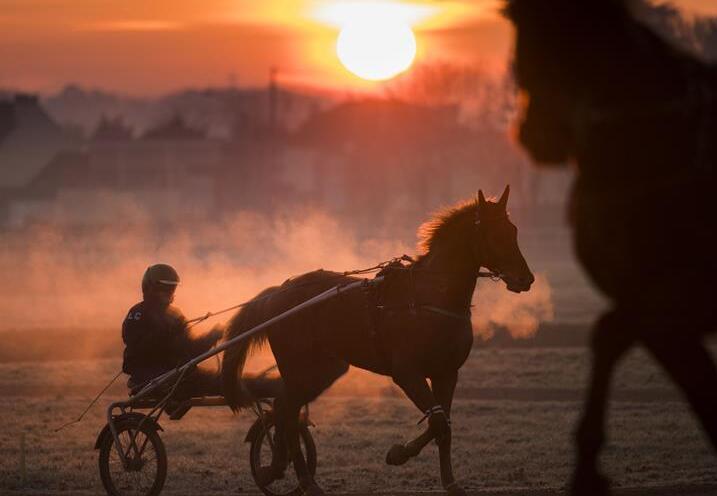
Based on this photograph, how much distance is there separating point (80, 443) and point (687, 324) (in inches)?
562

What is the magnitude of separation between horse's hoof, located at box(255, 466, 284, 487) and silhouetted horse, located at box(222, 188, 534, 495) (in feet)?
0.98

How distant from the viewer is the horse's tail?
10.6m

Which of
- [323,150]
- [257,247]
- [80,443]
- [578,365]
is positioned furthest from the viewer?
[323,150]

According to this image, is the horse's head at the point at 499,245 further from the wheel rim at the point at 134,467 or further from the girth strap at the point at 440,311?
the wheel rim at the point at 134,467

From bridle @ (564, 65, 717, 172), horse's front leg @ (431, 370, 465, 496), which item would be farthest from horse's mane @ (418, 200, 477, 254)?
bridle @ (564, 65, 717, 172)

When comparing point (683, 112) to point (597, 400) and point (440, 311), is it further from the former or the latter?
point (440, 311)

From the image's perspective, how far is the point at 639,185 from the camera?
6.77ft

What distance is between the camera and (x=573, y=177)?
214cm

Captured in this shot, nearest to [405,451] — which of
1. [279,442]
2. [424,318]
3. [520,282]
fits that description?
[424,318]

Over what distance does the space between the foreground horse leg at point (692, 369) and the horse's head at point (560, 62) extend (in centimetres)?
33

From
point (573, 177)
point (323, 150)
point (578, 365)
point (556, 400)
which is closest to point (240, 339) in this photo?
point (573, 177)

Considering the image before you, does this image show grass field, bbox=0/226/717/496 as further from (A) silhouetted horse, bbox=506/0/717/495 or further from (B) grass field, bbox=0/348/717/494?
(A) silhouetted horse, bbox=506/0/717/495

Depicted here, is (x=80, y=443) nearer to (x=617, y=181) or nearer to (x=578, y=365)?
(x=578, y=365)

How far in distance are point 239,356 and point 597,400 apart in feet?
28.2
